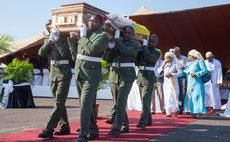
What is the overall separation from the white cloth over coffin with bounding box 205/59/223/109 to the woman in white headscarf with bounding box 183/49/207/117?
1.65 metres

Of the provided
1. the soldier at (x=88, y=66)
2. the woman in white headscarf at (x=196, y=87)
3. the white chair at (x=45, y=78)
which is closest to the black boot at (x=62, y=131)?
the soldier at (x=88, y=66)

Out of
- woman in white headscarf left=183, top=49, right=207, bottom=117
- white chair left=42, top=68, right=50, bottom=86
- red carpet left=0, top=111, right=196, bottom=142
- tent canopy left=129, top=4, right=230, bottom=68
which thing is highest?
tent canopy left=129, top=4, right=230, bottom=68

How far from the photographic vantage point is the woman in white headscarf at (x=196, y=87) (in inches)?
347

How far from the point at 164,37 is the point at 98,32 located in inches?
436

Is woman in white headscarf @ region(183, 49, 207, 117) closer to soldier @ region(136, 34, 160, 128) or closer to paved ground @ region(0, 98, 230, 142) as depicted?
paved ground @ region(0, 98, 230, 142)

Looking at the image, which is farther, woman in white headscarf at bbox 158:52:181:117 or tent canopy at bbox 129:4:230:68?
tent canopy at bbox 129:4:230:68

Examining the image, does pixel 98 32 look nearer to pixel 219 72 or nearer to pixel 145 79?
pixel 145 79

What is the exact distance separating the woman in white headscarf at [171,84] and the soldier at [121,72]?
2894mm

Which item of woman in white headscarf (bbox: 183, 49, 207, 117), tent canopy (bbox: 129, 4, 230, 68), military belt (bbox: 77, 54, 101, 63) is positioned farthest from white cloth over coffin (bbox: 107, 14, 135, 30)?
tent canopy (bbox: 129, 4, 230, 68)

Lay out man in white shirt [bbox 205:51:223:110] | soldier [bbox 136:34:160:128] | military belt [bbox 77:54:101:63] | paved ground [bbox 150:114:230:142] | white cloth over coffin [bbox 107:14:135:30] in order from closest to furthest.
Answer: military belt [bbox 77:54:101:63] → paved ground [bbox 150:114:230:142] → white cloth over coffin [bbox 107:14:135:30] → soldier [bbox 136:34:160:128] → man in white shirt [bbox 205:51:223:110]

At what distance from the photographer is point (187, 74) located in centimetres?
934

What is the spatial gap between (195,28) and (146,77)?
27.8ft

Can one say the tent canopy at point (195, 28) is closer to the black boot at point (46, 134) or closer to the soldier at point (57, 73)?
the soldier at point (57, 73)

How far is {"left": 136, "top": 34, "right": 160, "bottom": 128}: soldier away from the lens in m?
6.82
